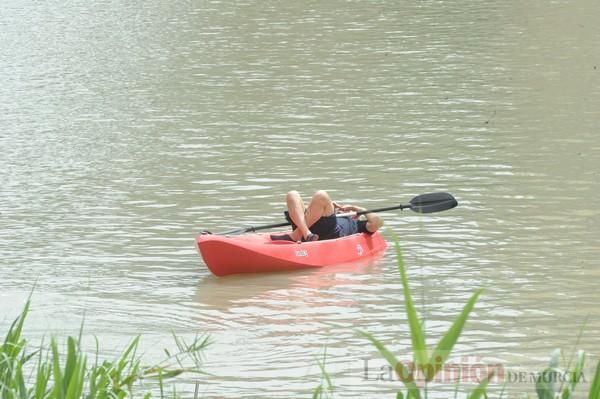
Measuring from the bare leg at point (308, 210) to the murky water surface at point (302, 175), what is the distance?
1.46ft

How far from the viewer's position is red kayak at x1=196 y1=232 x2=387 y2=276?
9.71 metres

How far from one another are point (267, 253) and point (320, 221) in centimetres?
69

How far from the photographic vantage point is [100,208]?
485 inches

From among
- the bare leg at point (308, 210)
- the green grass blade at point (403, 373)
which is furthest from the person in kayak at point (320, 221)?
the green grass blade at point (403, 373)

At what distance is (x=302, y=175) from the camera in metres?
13.3

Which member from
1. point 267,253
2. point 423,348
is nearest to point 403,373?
point 423,348

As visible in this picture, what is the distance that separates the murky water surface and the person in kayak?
0.34 m

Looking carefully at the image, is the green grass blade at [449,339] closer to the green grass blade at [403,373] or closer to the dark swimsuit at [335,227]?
the green grass blade at [403,373]

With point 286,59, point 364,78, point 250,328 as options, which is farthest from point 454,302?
point 286,59

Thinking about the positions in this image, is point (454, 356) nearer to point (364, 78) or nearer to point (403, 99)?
point (403, 99)

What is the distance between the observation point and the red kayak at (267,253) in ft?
31.9

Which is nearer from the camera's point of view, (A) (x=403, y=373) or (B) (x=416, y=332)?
(B) (x=416, y=332)

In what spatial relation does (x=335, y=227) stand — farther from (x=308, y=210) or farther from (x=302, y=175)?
(x=302, y=175)

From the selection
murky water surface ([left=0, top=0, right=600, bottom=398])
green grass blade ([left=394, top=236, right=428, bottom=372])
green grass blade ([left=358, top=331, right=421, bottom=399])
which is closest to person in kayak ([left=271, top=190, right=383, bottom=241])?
murky water surface ([left=0, top=0, right=600, bottom=398])
